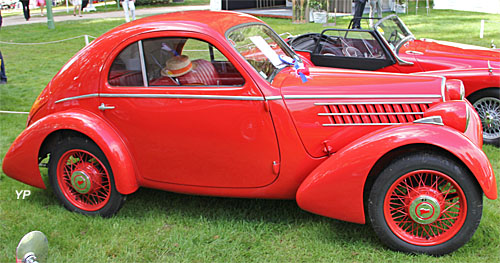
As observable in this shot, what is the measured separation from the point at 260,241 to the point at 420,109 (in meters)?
1.52

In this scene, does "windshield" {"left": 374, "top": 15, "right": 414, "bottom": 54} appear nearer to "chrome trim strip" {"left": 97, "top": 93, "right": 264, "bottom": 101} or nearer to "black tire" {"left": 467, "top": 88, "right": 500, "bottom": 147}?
"black tire" {"left": 467, "top": 88, "right": 500, "bottom": 147}

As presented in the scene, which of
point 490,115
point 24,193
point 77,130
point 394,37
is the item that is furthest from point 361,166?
point 394,37

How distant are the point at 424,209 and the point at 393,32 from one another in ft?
12.7

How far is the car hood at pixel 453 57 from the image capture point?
5.53 metres

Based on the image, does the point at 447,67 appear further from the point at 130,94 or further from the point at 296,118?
the point at 130,94

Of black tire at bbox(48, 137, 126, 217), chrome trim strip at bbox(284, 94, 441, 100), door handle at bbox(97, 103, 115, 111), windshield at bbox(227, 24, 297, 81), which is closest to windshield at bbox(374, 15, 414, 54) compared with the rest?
windshield at bbox(227, 24, 297, 81)

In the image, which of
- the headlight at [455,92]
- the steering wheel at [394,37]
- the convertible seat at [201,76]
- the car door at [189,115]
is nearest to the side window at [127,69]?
the car door at [189,115]

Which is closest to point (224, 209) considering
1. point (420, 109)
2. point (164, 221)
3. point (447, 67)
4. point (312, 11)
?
point (164, 221)

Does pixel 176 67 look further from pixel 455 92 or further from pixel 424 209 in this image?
pixel 455 92

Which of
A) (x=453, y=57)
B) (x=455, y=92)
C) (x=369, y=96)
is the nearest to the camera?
(x=369, y=96)

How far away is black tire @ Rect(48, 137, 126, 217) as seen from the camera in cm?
372

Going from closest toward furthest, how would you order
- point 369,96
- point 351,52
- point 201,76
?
point 369,96 < point 201,76 < point 351,52

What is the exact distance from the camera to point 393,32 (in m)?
6.31

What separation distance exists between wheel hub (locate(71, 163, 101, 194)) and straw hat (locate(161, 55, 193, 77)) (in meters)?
1.01
